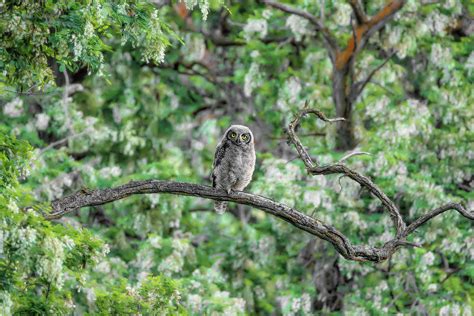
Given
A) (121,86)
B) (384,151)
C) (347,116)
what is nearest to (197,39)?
(121,86)

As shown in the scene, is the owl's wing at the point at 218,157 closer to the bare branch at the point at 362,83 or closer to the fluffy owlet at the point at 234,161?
the fluffy owlet at the point at 234,161

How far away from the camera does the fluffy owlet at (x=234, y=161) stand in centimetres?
1066

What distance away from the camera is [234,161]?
425 inches

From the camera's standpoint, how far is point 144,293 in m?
10.7

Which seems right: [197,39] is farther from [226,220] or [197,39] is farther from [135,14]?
[135,14]

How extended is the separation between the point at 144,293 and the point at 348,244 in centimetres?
222

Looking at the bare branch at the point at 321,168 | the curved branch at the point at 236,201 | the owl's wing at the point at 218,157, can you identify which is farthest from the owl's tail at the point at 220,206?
the bare branch at the point at 321,168

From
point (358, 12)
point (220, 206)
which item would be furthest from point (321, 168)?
point (358, 12)

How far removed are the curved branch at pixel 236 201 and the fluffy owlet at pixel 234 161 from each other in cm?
106

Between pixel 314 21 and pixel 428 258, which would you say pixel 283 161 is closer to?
pixel 314 21

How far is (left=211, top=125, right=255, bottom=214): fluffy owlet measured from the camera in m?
10.7

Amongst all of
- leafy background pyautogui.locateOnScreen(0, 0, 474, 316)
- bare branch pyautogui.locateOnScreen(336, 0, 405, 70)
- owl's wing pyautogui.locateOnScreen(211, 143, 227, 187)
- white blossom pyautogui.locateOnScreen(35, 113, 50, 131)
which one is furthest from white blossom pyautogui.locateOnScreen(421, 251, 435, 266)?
white blossom pyautogui.locateOnScreen(35, 113, 50, 131)

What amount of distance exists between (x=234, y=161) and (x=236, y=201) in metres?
1.23

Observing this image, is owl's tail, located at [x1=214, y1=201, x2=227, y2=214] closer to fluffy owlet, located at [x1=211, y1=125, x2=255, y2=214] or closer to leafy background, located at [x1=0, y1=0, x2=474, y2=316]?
fluffy owlet, located at [x1=211, y1=125, x2=255, y2=214]
